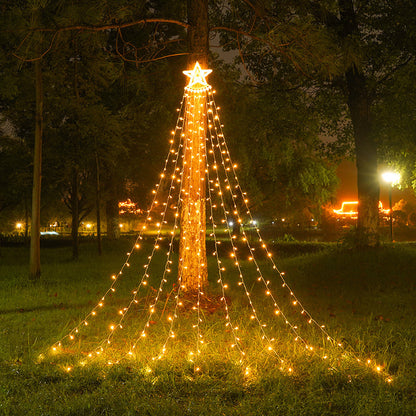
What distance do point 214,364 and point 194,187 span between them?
393 cm

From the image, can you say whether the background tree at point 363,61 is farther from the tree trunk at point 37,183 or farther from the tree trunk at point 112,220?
the tree trunk at point 112,220

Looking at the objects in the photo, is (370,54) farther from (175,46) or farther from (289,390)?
(175,46)

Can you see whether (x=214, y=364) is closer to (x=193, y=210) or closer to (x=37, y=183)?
(x=193, y=210)

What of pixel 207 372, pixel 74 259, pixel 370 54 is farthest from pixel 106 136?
pixel 207 372

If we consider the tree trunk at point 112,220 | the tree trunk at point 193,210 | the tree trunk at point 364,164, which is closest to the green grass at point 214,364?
the tree trunk at point 193,210

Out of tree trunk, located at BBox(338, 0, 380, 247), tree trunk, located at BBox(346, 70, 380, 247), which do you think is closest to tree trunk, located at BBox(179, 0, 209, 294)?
tree trunk, located at BBox(338, 0, 380, 247)

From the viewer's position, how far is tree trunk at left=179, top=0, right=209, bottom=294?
8781 millimetres

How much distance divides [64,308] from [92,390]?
4905mm

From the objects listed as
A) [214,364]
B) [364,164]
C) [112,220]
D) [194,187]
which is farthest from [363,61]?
[112,220]

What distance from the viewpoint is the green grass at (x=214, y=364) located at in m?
4.48

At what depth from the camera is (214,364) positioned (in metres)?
5.57

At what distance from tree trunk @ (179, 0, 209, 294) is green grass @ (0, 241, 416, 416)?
2.39ft

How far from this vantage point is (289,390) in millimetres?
4785

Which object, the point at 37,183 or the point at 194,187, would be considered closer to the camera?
the point at 194,187
